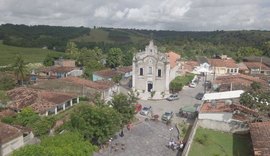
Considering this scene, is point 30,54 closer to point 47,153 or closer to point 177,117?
point 177,117

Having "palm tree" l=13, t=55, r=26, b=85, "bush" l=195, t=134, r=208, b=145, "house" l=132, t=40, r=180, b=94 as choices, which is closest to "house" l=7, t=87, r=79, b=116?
"palm tree" l=13, t=55, r=26, b=85

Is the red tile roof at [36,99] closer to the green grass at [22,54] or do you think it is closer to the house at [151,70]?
the house at [151,70]

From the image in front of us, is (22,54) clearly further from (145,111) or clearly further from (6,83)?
(145,111)

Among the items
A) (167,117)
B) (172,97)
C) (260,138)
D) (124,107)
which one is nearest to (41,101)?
(124,107)

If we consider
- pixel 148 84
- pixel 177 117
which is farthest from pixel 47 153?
pixel 148 84

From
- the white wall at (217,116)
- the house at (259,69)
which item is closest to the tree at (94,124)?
the white wall at (217,116)
